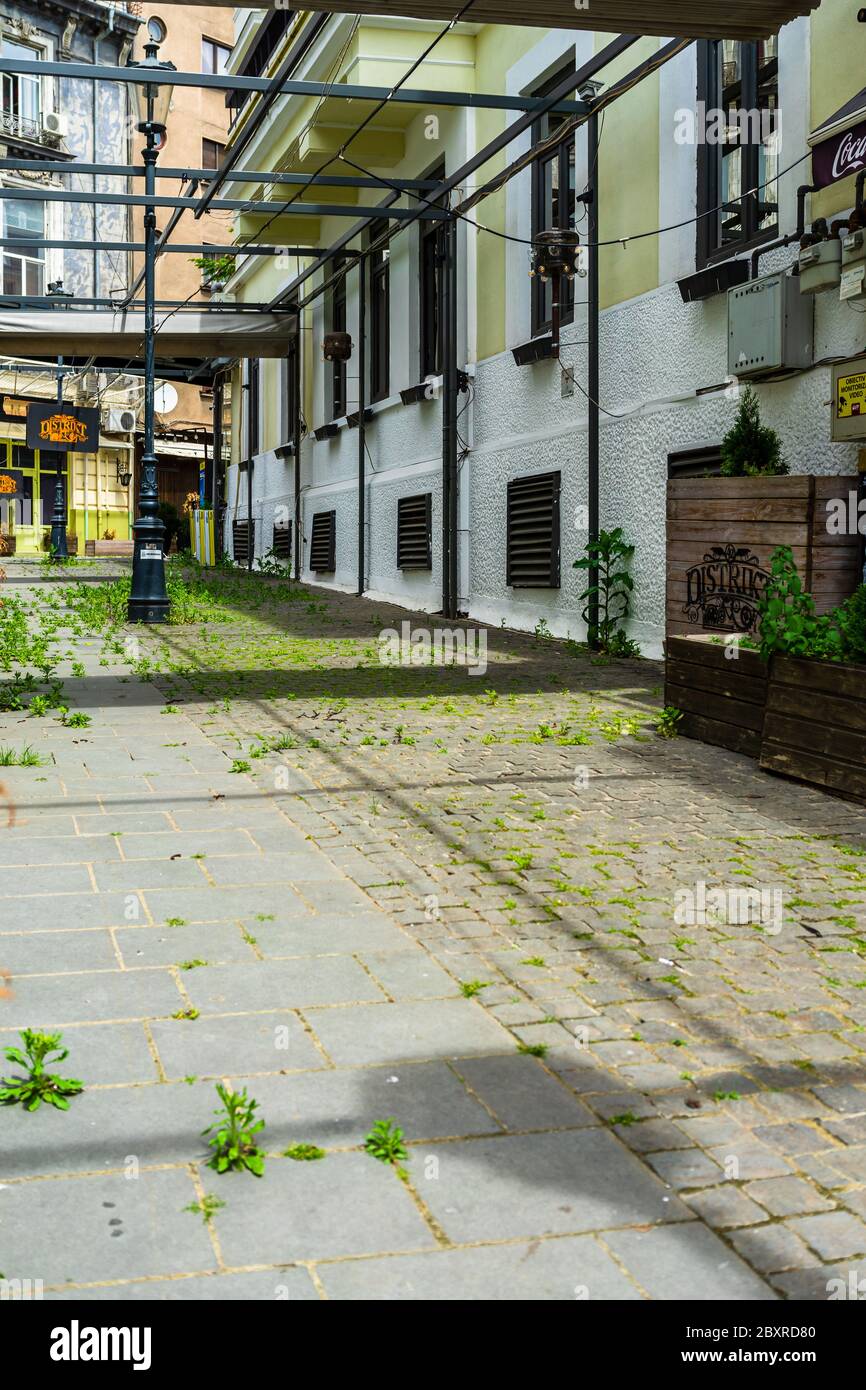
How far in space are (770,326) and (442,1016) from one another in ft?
23.2

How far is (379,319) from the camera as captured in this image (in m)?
21.5

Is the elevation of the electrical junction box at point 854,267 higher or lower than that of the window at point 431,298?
lower

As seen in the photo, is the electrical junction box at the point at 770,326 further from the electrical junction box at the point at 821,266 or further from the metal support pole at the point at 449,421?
the metal support pole at the point at 449,421

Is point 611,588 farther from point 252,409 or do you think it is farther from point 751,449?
point 252,409

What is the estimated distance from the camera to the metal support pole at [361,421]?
2138 centimetres

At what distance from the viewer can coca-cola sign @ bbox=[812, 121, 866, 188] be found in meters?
8.27

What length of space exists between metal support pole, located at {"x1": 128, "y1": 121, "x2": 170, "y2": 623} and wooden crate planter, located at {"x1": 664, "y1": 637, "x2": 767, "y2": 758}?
27.6 ft

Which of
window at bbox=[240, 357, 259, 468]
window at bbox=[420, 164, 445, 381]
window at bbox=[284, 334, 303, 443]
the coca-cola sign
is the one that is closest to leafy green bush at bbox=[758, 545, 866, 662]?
the coca-cola sign

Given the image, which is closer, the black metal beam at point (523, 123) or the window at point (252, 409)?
the black metal beam at point (523, 123)

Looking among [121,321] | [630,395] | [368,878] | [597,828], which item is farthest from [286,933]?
[121,321]

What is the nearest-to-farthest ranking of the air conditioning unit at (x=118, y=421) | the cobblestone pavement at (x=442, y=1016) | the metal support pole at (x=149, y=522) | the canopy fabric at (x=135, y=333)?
the cobblestone pavement at (x=442, y=1016)
the metal support pole at (x=149, y=522)
the canopy fabric at (x=135, y=333)
the air conditioning unit at (x=118, y=421)

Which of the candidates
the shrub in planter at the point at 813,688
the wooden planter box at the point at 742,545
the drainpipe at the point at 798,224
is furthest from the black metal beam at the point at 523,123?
the shrub in planter at the point at 813,688

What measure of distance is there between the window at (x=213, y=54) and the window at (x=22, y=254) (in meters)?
10.2

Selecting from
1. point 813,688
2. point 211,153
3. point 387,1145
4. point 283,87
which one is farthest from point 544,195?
point 211,153
